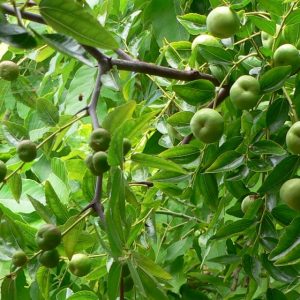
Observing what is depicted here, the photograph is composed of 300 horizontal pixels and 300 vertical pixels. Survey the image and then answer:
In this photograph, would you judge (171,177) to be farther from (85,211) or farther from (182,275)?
(182,275)

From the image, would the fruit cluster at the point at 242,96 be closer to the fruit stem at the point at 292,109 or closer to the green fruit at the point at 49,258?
the fruit stem at the point at 292,109

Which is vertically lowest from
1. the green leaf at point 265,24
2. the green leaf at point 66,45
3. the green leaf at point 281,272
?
the green leaf at point 281,272

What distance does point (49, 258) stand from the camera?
79 centimetres

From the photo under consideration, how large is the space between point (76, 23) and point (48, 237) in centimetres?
29

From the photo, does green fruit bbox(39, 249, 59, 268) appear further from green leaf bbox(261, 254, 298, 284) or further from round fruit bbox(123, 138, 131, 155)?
green leaf bbox(261, 254, 298, 284)

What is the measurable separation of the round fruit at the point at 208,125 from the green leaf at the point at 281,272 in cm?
21

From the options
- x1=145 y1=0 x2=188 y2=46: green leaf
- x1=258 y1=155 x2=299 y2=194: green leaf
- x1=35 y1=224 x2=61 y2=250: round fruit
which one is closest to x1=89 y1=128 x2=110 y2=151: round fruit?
x1=35 y1=224 x2=61 y2=250: round fruit

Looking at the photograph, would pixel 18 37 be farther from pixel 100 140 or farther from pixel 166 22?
pixel 166 22

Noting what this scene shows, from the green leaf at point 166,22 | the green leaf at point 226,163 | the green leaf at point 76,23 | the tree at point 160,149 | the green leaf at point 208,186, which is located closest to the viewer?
the green leaf at point 76,23

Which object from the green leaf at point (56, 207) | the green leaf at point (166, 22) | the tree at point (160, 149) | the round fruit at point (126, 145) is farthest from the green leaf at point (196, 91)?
the green leaf at point (166, 22)

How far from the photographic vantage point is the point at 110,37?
21.9 inches

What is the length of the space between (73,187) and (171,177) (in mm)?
432

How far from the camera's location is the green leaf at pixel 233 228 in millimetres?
863

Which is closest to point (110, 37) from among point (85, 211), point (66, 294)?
point (85, 211)
